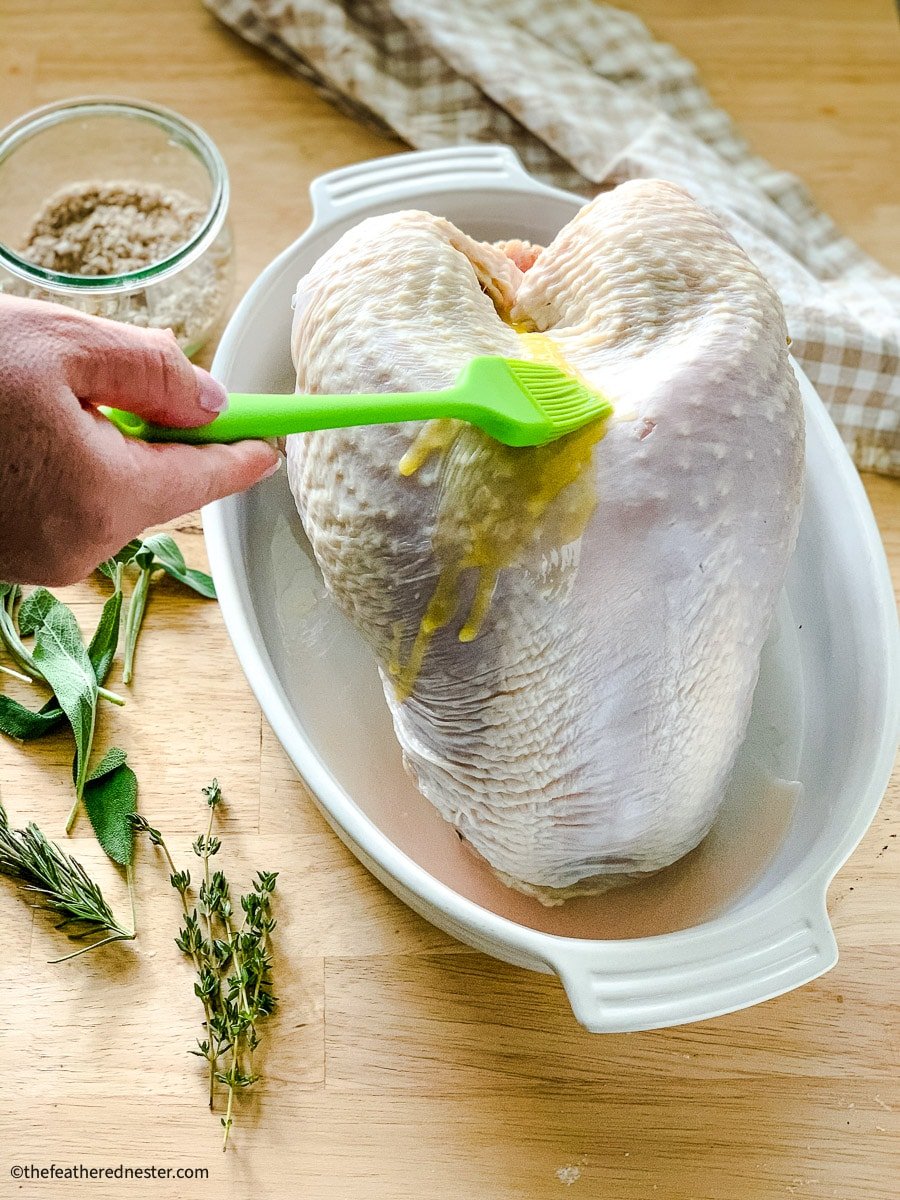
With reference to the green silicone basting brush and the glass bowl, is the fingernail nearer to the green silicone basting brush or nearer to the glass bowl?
the green silicone basting brush

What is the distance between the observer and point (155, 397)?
Answer: 0.69 metres

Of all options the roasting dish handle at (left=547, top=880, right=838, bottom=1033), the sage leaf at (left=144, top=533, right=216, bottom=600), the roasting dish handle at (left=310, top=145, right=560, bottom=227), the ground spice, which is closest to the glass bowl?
the ground spice

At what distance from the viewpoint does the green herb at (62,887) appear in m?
0.98

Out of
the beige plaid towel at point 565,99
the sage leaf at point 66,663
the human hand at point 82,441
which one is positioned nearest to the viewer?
the human hand at point 82,441

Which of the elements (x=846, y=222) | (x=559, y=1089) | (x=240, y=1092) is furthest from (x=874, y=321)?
(x=240, y=1092)

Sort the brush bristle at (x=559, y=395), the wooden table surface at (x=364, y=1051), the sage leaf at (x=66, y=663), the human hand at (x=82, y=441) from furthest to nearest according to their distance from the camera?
the sage leaf at (x=66, y=663) < the wooden table surface at (x=364, y=1051) < the brush bristle at (x=559, y=395) < the human hand at (x=82, y=441)

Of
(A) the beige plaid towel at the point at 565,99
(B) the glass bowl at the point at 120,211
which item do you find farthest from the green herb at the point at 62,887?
(A) the beige plaid towel at the point at 565,99

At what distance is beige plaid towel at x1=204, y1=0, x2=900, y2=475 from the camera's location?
4.53ft

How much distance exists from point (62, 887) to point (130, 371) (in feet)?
1.62

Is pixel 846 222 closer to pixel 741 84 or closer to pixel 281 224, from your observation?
pixel 741 84

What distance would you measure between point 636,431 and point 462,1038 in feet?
1.69

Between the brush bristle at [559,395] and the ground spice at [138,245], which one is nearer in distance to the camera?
the brush bristle at [559,395]

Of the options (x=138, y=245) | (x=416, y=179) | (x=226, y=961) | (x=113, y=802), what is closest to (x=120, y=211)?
(x=138, y=245)

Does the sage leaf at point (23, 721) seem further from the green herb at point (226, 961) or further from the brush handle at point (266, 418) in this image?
the brush handle at point (266, 418)
